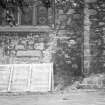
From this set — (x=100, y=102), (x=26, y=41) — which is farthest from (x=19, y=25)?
(x=100, y=102)

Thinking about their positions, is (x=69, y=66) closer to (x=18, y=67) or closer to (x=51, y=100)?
(x=18, y=67)

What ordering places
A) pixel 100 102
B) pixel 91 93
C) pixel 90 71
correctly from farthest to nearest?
pixel 90 71
pixel 91 93
pixel 100 102

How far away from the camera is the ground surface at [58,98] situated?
803 centimetres

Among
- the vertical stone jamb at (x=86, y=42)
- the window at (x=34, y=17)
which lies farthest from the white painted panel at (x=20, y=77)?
the vertical stone jamb at (x=86, y=42)

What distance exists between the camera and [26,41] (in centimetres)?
1084

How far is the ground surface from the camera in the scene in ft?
26.3

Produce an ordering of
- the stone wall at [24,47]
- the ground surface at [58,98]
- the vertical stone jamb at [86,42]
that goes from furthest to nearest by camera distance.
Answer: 1. the stone wall at [24,47]
2. the vertical stone jamb at [86,42]
3. the ground surface at [58,98]

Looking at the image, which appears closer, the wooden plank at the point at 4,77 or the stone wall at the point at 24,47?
the wooden plank at the point at 4,77

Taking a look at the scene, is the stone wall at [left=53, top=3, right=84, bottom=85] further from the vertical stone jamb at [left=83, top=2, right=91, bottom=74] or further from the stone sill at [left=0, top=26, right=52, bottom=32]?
the stone sill at [left=0, top=26, right=52, bottom=32]

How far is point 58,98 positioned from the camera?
8820 mm

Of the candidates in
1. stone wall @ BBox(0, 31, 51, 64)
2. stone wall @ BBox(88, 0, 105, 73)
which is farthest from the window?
stone wall @ BBox(88, 0, 105, 73)

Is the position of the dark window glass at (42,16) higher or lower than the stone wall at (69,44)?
higher

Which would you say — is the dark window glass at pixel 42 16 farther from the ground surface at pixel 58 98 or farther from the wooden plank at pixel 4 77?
the ground surface at pixel 58 98

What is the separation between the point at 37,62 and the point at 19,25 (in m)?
1.45
